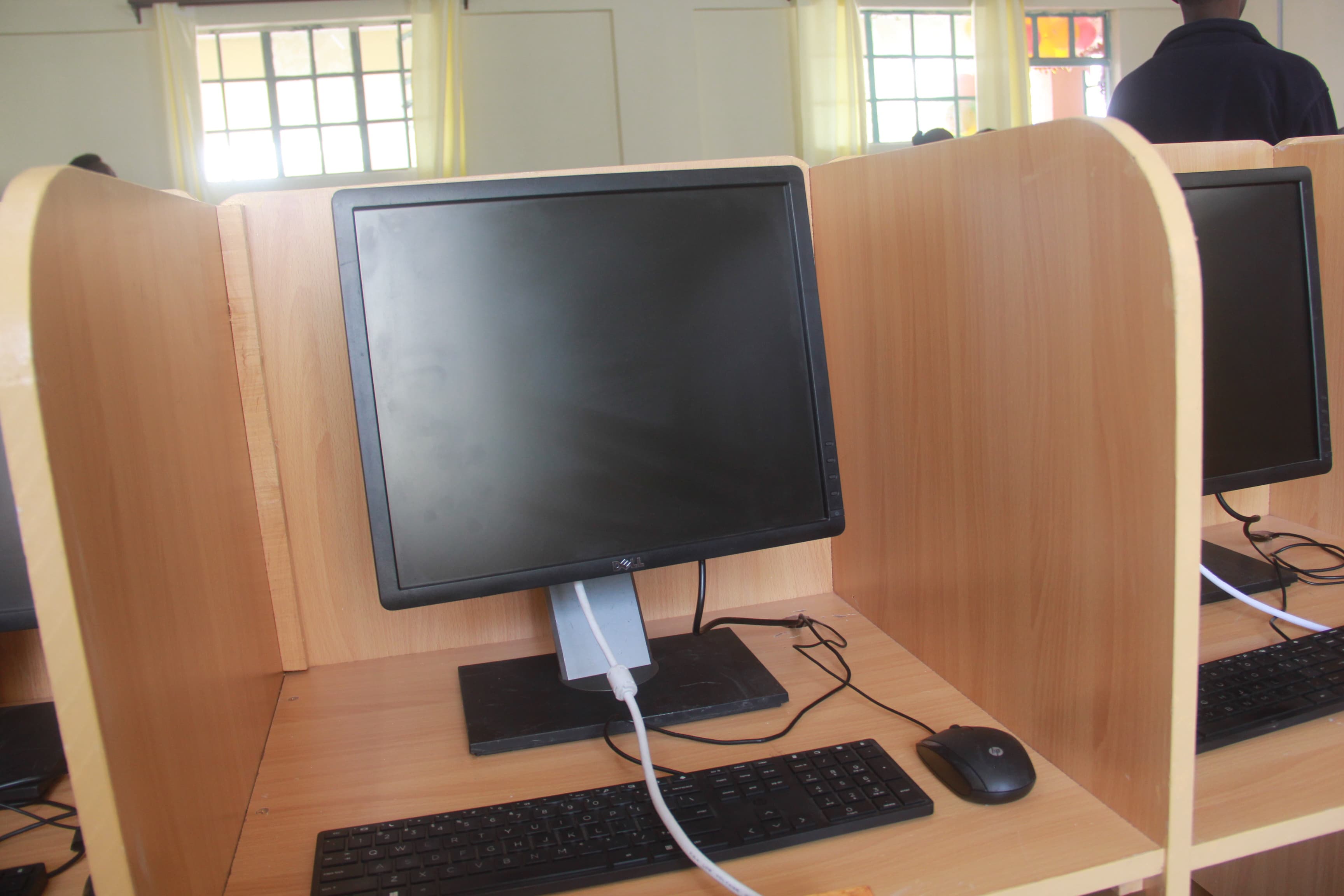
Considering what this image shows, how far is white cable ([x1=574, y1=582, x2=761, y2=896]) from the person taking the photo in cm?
56

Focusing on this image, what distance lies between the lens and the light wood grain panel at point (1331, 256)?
109 centimetres

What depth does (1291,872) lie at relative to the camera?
1.18 meters

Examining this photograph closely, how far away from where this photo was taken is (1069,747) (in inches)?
26.1

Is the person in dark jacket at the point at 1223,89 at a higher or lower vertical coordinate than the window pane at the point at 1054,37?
lower

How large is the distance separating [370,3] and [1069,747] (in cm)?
577

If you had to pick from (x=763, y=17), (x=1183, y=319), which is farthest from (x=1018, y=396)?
(x=763, y=17)

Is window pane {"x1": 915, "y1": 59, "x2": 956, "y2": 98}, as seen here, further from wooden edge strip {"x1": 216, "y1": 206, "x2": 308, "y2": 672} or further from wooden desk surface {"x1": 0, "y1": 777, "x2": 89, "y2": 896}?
wooden desk surface {"x1": 0, "y1": 777, "x2": 89, "y2": 896}

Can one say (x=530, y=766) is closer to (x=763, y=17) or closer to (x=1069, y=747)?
(x=1069, y=747)

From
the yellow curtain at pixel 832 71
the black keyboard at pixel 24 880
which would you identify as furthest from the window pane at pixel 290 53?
the black keyboard at pixel 24 880

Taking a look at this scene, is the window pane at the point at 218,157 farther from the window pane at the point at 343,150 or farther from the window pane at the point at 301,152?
the window pane at the point at 343,150

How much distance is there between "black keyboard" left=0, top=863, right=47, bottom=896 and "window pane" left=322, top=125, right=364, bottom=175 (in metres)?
5.41

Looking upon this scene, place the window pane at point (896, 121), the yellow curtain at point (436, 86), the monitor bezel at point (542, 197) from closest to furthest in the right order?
the monitor bezel at point (542, 197), the yellow curtain at point (436, 86), the window pane at point (896, 121)

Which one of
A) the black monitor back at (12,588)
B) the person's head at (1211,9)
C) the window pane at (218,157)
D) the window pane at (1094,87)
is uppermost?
the window pane at (1094,87)

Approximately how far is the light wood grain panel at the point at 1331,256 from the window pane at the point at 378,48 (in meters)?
5.31
